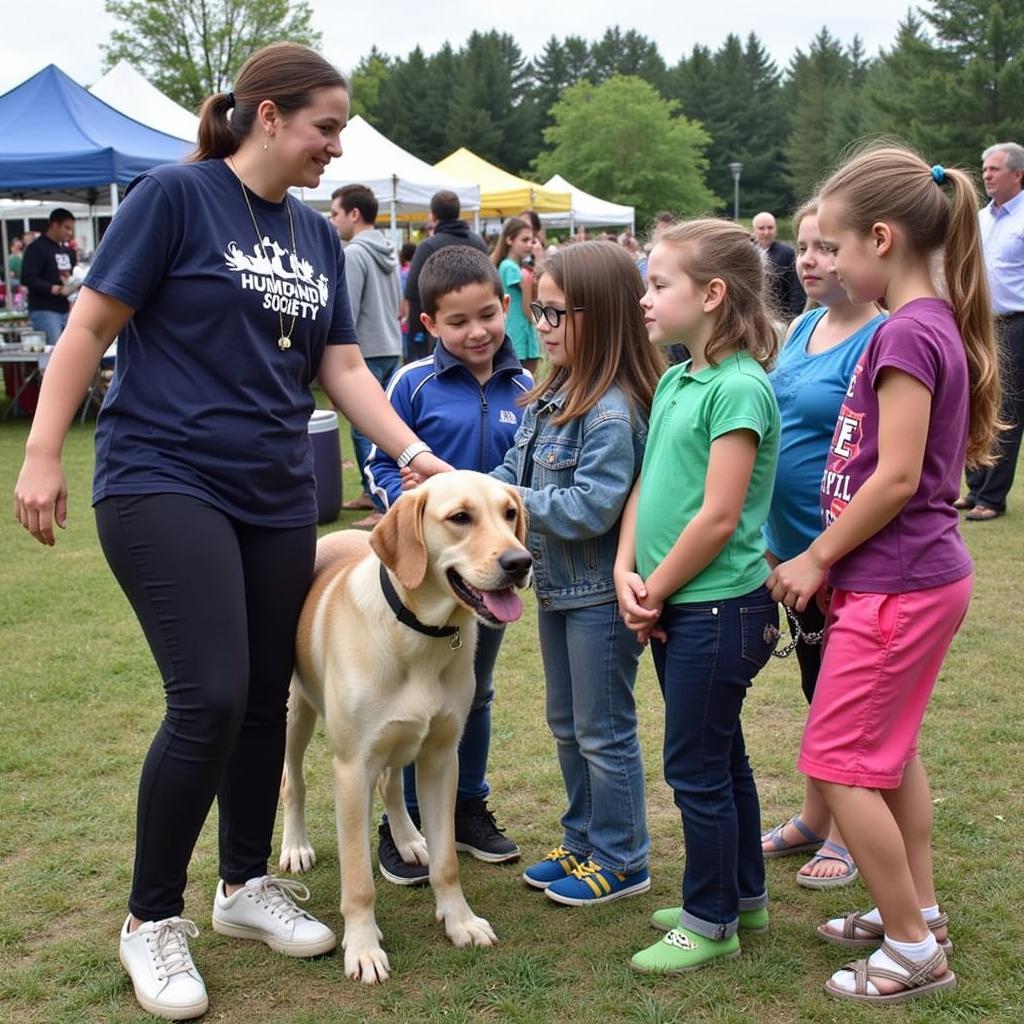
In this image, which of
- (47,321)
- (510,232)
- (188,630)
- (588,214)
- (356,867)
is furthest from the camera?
(588,214)

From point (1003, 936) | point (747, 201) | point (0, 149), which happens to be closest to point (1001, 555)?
point (1003, 936)

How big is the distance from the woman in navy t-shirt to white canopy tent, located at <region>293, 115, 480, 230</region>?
1460 cm

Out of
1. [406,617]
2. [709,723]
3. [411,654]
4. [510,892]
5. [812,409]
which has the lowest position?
[510,892]

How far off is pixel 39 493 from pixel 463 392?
1457 millimetres

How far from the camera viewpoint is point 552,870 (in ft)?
12.3

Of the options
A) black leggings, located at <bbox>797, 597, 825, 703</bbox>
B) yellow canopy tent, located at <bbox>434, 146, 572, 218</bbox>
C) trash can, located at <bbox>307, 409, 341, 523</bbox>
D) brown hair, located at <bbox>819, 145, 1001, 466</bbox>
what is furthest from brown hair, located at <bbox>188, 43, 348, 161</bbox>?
yellow canopy tent, located at <bbox>434, 146, 572, 218</bbox>

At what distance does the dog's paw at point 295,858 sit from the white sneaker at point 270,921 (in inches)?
16.8

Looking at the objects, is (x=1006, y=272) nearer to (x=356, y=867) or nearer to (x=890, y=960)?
(x=890, y=960)

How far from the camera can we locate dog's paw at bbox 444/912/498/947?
3404 mm

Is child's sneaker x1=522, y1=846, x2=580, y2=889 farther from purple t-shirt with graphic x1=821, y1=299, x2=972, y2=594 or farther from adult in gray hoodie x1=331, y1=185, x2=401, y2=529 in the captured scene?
adult in gray hoodie x1=331, y1=185, x2=401, y2=529

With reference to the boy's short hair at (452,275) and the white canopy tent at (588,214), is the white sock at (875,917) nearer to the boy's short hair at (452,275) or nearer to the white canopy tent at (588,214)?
the boy's short hair at (452,275)

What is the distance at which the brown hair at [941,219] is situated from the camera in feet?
9.39

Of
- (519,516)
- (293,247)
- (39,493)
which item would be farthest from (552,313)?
(39,493)

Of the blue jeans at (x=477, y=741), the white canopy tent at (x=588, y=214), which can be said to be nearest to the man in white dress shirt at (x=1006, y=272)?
the blue jeans at (x=477, y=741)
